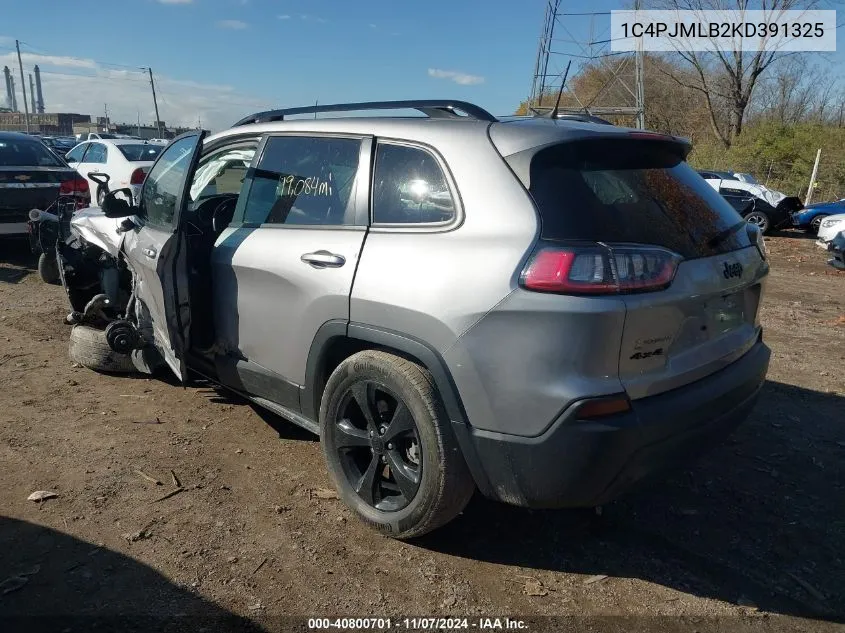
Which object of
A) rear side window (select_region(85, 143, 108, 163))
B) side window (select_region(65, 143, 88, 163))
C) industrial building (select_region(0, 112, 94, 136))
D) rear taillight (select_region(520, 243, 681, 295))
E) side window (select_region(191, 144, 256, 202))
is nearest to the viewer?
rear taillight (select_region(520, 243, 681, 295))

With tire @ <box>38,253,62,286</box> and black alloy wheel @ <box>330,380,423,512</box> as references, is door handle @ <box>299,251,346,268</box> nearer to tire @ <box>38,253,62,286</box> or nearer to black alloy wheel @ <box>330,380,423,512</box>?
black alloy wheel @ <box>330,380,423,512</box>

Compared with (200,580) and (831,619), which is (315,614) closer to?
(200,580)

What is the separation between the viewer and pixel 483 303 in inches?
95.9

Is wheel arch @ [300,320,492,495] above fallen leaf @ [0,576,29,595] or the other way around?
above

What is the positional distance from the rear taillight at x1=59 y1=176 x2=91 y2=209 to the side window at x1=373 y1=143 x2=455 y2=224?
7827mm

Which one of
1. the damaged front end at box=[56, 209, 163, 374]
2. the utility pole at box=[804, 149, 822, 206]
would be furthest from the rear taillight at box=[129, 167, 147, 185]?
the utility pole at box=[804, 149, 822, 206]

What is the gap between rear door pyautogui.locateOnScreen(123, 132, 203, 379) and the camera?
3.74 metres

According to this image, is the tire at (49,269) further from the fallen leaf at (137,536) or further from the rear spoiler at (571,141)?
the rear spoiler at (571,141)

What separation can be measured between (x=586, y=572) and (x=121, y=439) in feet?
9.09

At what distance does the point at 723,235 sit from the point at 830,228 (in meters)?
11.1

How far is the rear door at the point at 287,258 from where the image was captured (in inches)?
121

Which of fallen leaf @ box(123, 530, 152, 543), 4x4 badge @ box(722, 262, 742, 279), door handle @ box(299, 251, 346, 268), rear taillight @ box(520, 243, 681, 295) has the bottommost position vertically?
fallen leaf @ box(123, 530, 152, 543)

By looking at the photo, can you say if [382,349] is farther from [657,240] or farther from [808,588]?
[808,588]

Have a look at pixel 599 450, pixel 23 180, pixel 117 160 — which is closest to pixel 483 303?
pixel 599 450
